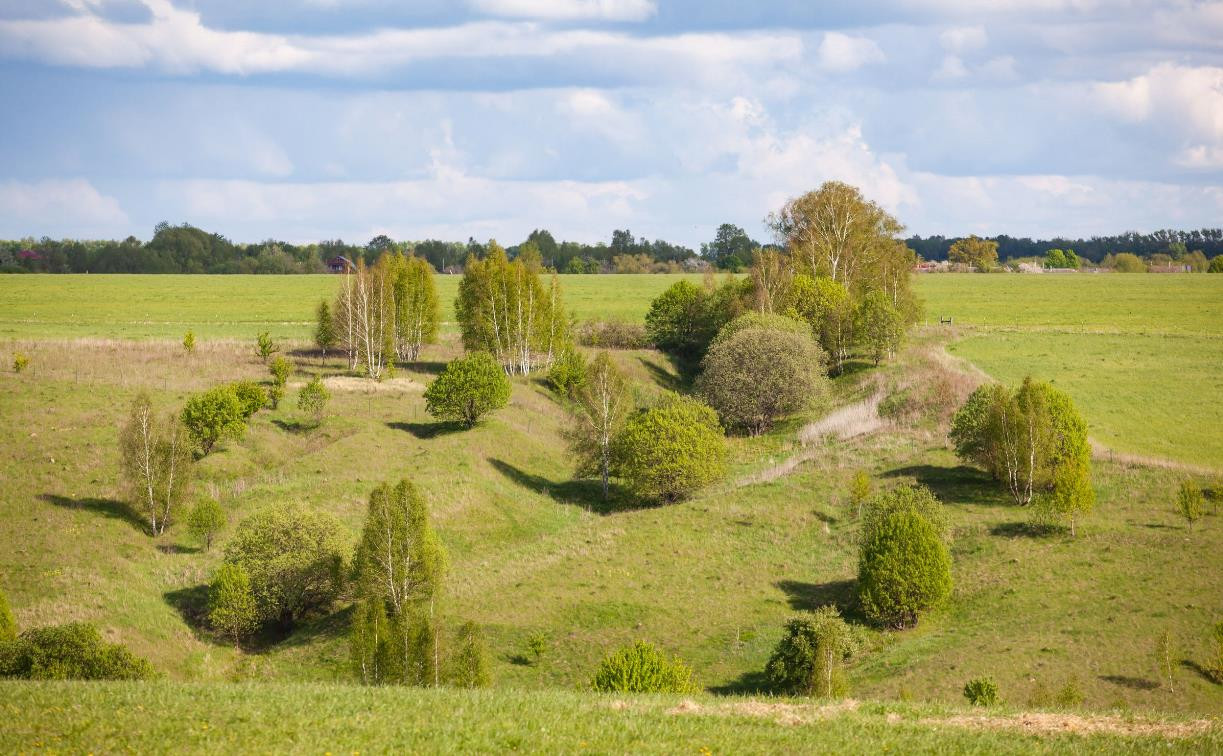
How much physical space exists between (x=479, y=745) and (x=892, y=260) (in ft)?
325

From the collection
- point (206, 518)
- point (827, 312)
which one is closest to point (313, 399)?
point (206, 518)

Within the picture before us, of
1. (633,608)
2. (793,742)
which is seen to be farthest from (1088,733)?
(633,608)

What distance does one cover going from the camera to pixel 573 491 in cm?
6656

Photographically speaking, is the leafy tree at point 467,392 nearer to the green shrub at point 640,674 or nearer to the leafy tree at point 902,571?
the leafy tree at point 902,571

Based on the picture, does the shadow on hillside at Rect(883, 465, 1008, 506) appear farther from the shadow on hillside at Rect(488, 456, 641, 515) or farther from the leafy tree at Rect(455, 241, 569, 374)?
the leafy tree at Rect(455, 241, 569, 374)

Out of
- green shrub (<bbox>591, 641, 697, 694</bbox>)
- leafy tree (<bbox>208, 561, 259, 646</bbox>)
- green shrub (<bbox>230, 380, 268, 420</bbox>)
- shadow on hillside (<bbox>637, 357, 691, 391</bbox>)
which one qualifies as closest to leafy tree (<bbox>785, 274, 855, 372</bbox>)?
shadow on hillside (<bbox>637, 357, 691, 391</bbox>)

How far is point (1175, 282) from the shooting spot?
588 ft

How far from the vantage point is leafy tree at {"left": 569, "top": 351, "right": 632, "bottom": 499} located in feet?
219

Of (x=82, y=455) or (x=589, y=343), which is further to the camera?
(x=589, y=343)

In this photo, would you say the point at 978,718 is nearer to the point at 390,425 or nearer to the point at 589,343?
the point at 390,425

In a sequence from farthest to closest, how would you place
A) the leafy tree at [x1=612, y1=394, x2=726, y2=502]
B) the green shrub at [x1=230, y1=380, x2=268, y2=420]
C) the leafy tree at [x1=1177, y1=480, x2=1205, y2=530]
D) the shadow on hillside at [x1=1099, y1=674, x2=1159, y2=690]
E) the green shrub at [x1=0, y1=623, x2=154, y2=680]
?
the green shrub at [x1=230, y1=380, x2=268, y2=420] → the leafy tree at [x1=612, y1=394, x2=726, y2=502] → the leafy tree at [x1=1177, y1=480, x2=1205, y2=530] → the shadow on hillside at [x1=1099, y1=674, x2=1159, y2=690] → the green shrub at [x1=0, y1=623, x2=154, y2=680]

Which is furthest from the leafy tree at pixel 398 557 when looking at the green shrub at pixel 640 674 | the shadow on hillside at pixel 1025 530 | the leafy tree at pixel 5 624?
the shadow on hillside at pixel 1025 530

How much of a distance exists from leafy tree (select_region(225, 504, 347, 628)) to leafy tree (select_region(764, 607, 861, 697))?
1941 cm

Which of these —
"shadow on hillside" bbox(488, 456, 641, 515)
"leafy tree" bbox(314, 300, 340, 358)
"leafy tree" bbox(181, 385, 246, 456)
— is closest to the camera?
"leafy tree" bbox(181, 385, 246, 456)
